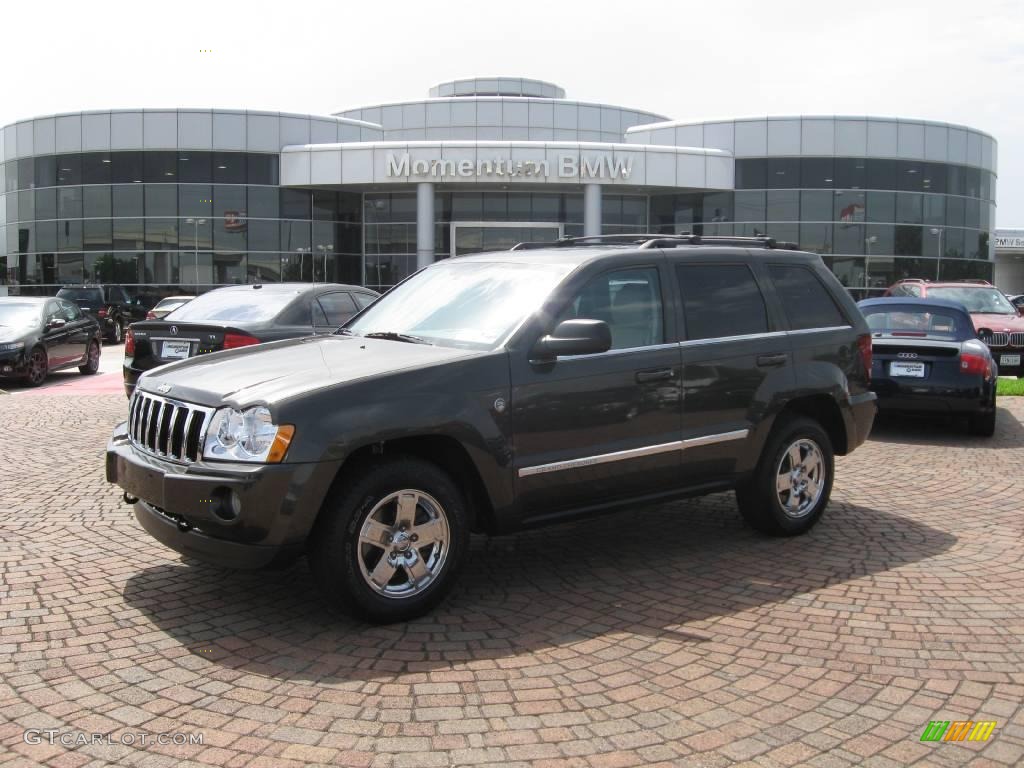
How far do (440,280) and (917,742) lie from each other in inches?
148

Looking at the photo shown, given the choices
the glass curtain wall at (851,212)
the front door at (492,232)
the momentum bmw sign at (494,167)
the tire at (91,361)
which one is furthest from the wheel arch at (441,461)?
the glass curtain wall at (851,212)

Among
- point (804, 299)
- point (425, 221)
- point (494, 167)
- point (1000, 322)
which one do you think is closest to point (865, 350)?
point (804, 299)

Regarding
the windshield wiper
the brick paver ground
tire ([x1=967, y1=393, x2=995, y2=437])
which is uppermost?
the windshield wiper

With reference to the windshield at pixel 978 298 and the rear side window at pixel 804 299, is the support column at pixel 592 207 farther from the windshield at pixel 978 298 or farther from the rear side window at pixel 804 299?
the rear side window at pixel 804 299

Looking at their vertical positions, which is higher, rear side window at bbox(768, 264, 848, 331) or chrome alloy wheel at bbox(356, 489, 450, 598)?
rear side window at bbox(768, 264, 848, 331)

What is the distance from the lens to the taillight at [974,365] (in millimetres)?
9992

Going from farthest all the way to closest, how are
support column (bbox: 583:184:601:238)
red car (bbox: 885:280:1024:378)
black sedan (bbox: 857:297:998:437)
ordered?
support column (bbox: 583:184:601:238)
red car (bbox: 885:280:1024:378)
black sedan (bbox: 857:297:998:437)

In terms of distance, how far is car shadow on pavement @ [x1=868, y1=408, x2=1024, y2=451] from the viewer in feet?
33.1

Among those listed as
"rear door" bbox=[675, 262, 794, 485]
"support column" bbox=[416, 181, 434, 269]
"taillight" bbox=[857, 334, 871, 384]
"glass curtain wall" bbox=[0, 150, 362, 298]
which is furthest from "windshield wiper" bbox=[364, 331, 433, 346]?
"glass curtain wall" bbox=[0, 150, 362, 298]

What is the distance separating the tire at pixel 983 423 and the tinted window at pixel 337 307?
7158 mm

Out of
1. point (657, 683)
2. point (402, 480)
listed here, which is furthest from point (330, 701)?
point (657, 683)

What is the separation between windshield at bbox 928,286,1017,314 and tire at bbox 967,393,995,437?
7110 millimetres

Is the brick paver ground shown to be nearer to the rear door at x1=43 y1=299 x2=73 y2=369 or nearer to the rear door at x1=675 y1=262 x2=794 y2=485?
the rear door at x1=675 y1=262 x2=794 y2=485

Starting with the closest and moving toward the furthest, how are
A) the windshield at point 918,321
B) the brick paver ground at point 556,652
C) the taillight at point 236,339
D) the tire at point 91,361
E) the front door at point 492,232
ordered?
the brick paver ground at point 556,652, the taillight at point 236,339, the windshield at point 918,321, the tire at point 91,361, the front door at point 492,232
